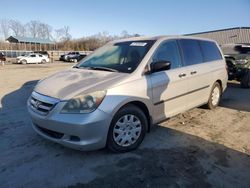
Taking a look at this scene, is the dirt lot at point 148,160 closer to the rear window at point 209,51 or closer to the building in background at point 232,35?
the rear window at point 209,51

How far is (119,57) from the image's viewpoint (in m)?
4.67

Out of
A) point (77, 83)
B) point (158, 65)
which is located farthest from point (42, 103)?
point (158, 65)

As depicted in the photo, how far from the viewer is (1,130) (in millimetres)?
4965

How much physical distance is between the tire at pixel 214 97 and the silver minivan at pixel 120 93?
2.11 ft

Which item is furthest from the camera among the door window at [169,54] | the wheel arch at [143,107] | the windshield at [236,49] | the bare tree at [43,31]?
the bare tree at [43,31]

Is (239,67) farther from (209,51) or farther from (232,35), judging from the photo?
(232,35)

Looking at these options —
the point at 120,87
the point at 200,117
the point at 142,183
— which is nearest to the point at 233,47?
the point at 200,117

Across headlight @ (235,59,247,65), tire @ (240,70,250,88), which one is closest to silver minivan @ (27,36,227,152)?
tire @ (240,70,250,88)

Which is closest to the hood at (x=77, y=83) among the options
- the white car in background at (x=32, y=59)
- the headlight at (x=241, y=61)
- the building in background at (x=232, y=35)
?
the headlight at (x=241, y=61)

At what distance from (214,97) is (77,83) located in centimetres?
379

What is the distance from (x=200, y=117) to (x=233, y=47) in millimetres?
7147

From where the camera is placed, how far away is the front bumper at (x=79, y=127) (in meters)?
3.44

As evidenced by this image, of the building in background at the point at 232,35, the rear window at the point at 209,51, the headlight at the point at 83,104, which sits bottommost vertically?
the headlight at the point at 83,104

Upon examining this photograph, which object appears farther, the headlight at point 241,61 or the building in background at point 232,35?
the building in background at point 232,35
